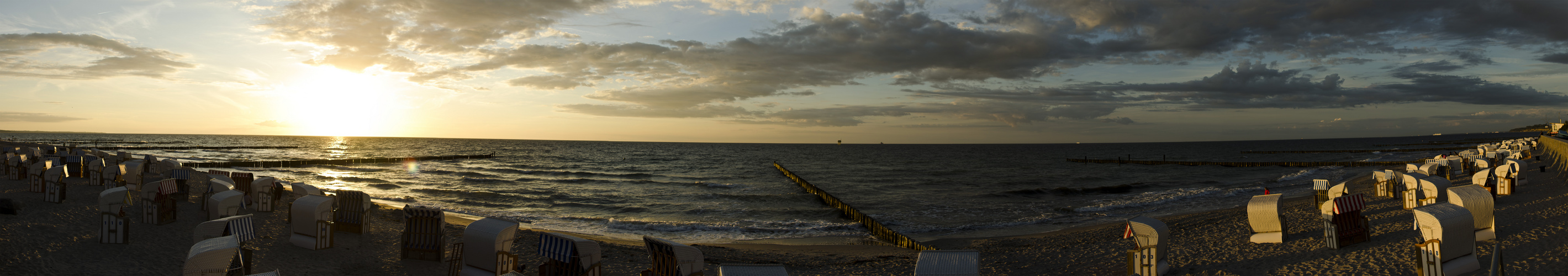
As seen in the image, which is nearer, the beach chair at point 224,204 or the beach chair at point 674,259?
the beach chair at point 674,259

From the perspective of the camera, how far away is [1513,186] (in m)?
17.8

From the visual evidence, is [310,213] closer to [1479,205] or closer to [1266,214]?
[1266,214]

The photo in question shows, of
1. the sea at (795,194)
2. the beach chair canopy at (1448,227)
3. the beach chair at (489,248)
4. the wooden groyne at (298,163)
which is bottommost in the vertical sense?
the sea at (795,194)

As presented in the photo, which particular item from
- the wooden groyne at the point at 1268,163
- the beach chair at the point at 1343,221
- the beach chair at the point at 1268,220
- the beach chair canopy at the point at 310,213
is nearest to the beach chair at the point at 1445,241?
the beach chair at the point at 1343,221

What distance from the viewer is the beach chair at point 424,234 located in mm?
11641

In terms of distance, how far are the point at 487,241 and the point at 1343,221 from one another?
14.3 m

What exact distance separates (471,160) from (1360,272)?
81.4 meters

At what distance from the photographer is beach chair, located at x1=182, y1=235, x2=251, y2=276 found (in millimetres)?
7320

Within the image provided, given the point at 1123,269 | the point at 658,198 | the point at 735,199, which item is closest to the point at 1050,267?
the point at 1123,269

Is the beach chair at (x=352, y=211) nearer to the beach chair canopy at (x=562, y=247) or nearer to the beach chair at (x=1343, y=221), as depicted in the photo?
the beach chair canopy at (x=562, y=247)

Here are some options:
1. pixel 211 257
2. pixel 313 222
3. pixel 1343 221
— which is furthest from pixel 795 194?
pixel 211 257

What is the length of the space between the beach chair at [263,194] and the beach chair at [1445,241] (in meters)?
23.4

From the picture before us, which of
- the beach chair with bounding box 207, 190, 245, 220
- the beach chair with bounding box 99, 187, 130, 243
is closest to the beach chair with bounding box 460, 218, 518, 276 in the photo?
the beach chair with bounding box 99, 187, 130, 243

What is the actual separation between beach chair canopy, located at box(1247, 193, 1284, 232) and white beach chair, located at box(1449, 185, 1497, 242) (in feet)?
7.41
